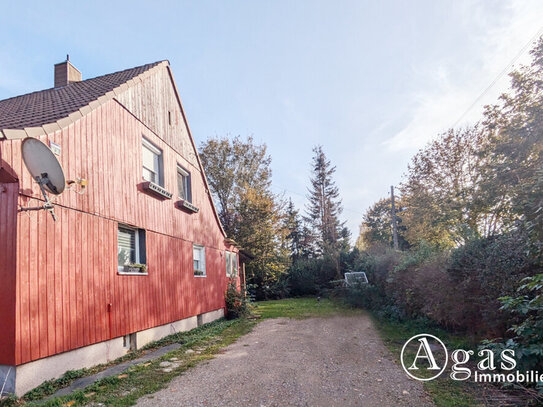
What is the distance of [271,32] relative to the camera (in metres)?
9.30

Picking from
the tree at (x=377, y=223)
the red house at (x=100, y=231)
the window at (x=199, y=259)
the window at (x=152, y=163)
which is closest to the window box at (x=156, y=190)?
the red house at (x=100, y=231)

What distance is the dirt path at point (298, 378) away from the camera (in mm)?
4195

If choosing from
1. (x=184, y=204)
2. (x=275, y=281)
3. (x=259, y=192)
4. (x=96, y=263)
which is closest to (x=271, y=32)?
(x=184, y=204)

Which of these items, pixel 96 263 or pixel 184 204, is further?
pixel 184 204

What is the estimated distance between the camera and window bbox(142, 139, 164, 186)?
8758 mm

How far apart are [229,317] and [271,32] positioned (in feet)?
33.8

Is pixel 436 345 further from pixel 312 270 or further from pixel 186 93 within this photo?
pixel 312 270

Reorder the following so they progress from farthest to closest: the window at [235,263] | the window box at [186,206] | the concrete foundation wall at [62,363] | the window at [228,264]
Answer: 1. the window at [235,263]
2. the window at [228,264]
3. the window box at [186,206]
4. the concrete foundation wall at [62,363]

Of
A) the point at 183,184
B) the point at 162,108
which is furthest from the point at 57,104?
the point at 183,184

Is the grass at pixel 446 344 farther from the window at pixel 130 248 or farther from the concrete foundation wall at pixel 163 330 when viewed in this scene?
the window at pixel 130 248

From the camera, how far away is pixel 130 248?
782 cm

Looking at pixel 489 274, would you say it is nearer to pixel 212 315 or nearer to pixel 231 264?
pixel 212 315

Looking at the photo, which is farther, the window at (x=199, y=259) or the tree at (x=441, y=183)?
the tree at (x=441, y=183)

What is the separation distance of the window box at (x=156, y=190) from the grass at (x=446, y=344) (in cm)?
645
